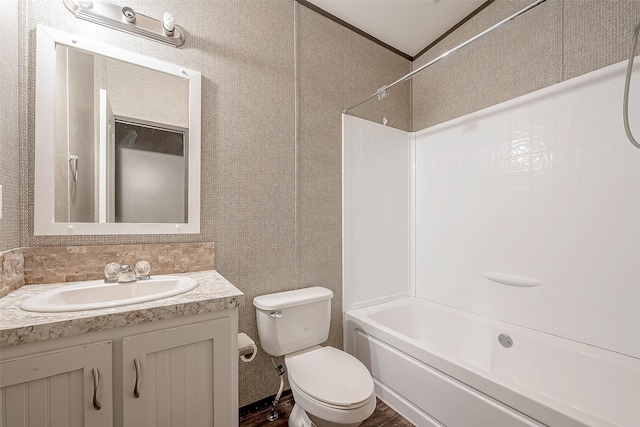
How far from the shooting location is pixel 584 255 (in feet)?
4.90

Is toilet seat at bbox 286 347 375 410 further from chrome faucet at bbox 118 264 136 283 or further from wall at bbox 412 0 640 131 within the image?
wall at bbox 412 0 640 131

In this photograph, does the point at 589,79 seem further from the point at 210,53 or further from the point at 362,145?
the point at 210,53

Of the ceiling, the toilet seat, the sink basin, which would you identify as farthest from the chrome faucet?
the ceiling

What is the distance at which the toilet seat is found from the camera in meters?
1.17

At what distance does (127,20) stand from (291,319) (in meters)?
1.70

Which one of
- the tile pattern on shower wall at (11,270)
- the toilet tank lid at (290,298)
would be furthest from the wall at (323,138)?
the tile pattern on shower wall at (11,270)

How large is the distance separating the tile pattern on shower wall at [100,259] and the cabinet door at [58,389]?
0.56 meters

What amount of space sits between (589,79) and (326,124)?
1.48m

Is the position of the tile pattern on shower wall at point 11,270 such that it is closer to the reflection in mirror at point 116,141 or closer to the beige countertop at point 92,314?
the beige countertop at point 92,314

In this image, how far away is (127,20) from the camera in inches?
50.8

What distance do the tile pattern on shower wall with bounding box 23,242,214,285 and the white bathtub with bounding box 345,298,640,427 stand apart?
3.81 ft

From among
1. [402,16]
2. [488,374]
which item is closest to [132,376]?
[488,374]

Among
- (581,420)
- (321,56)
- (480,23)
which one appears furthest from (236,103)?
(581,420)

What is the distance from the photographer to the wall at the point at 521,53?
1429 mm
